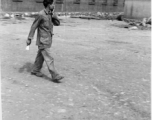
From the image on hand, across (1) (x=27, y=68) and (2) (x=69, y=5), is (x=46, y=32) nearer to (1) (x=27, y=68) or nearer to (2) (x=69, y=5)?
(1) (x=27, y=68)

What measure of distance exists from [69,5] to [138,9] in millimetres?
8198

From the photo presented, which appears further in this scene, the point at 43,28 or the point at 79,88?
the point at 43,28

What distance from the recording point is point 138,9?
24.0m

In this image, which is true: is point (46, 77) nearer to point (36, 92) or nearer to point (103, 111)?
point (36, 92)

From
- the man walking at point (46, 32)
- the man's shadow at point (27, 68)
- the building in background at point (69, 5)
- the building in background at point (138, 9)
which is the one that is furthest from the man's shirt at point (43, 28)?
the building in background at point (138, 9)

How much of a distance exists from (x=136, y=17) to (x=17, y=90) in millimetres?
20640

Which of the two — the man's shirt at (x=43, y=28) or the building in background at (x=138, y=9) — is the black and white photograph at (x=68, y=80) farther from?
the building in background at (x=138, y=9)

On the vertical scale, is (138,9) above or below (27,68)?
above

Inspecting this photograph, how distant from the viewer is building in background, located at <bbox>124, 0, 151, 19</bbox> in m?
23.4

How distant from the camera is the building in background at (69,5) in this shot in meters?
23.3

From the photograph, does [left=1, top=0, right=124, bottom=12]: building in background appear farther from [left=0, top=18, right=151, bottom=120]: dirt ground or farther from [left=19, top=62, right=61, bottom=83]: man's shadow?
[left=19, top=62, right=61, bottom=83]: man's shadow

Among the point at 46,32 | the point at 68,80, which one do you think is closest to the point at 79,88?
the point at 68,80

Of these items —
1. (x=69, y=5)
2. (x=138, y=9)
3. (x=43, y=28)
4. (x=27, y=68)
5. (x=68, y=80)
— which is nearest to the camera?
(x=43, y=28)

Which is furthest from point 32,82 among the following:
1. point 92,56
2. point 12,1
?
point 12,1
